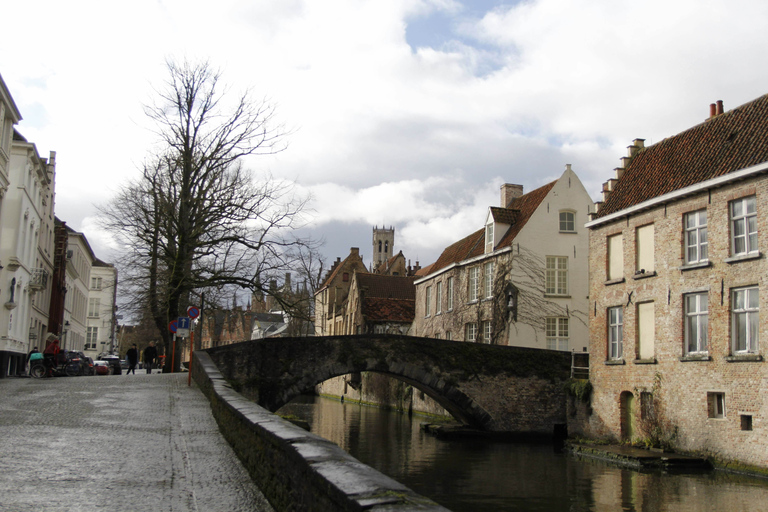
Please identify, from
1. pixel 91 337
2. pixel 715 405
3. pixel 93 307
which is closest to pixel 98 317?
pixel 93 307

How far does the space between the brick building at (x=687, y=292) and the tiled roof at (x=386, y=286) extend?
85.6ft

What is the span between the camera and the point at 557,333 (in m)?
29.9

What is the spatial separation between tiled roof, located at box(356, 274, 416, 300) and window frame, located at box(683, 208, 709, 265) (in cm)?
3008

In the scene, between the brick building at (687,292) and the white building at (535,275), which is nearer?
the brick building at (687,292)

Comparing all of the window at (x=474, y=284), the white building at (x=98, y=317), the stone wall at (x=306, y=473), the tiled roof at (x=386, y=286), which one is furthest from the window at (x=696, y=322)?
the white building at (x=98, y=317)

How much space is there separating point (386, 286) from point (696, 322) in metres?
31.9

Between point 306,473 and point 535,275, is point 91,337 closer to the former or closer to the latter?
point 535,275

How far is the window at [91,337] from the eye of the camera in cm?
6277

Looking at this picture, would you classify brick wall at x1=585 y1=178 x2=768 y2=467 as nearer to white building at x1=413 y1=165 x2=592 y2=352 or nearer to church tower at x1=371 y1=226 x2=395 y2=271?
white building at x1=413 y1=165 x2=592 y2=352

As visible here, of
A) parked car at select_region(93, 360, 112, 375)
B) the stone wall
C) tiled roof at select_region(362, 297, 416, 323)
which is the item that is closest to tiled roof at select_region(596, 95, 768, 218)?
the stone wall

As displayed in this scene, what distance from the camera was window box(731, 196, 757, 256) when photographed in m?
17.8

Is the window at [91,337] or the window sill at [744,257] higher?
the window sill at [744,257]

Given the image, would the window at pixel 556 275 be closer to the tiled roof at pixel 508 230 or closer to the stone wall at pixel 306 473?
the tiled roof at pixel 508 230

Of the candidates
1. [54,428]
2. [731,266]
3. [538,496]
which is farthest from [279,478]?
[731,266]
